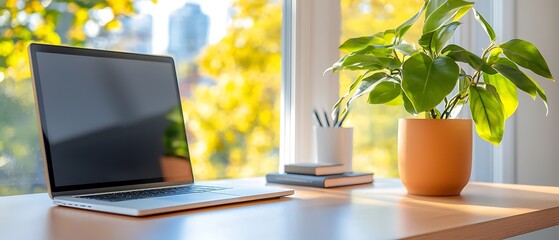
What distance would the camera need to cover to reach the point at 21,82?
4.86 ft

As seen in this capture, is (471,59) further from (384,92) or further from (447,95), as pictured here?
(384,92)

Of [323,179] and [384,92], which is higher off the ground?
[384,92]

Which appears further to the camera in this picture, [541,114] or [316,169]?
[541,114]

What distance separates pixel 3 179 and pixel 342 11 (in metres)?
1.12

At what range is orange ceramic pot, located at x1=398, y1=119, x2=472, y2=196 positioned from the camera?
1.42 metres

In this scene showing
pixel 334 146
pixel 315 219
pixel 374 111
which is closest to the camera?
pixel 315 219

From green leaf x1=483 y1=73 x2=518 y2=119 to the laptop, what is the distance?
53 cm

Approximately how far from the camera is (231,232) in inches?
36.5

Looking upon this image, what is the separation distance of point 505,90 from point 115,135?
2.78ft

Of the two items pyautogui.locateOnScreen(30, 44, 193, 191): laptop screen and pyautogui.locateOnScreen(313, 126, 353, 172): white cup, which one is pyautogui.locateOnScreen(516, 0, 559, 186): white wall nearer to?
pyautogui.locateOnScreen(313, 126, 353, 172): white cup

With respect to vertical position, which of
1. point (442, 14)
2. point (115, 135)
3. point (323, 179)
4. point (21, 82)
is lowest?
point (323, 179)

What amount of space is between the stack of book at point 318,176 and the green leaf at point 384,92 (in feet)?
0.74

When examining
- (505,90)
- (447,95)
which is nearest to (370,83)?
(447,95)

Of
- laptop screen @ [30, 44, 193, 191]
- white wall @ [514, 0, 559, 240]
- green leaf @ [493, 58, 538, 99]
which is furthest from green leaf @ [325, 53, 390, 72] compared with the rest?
white wall @ [514, 0, 559, 240]
